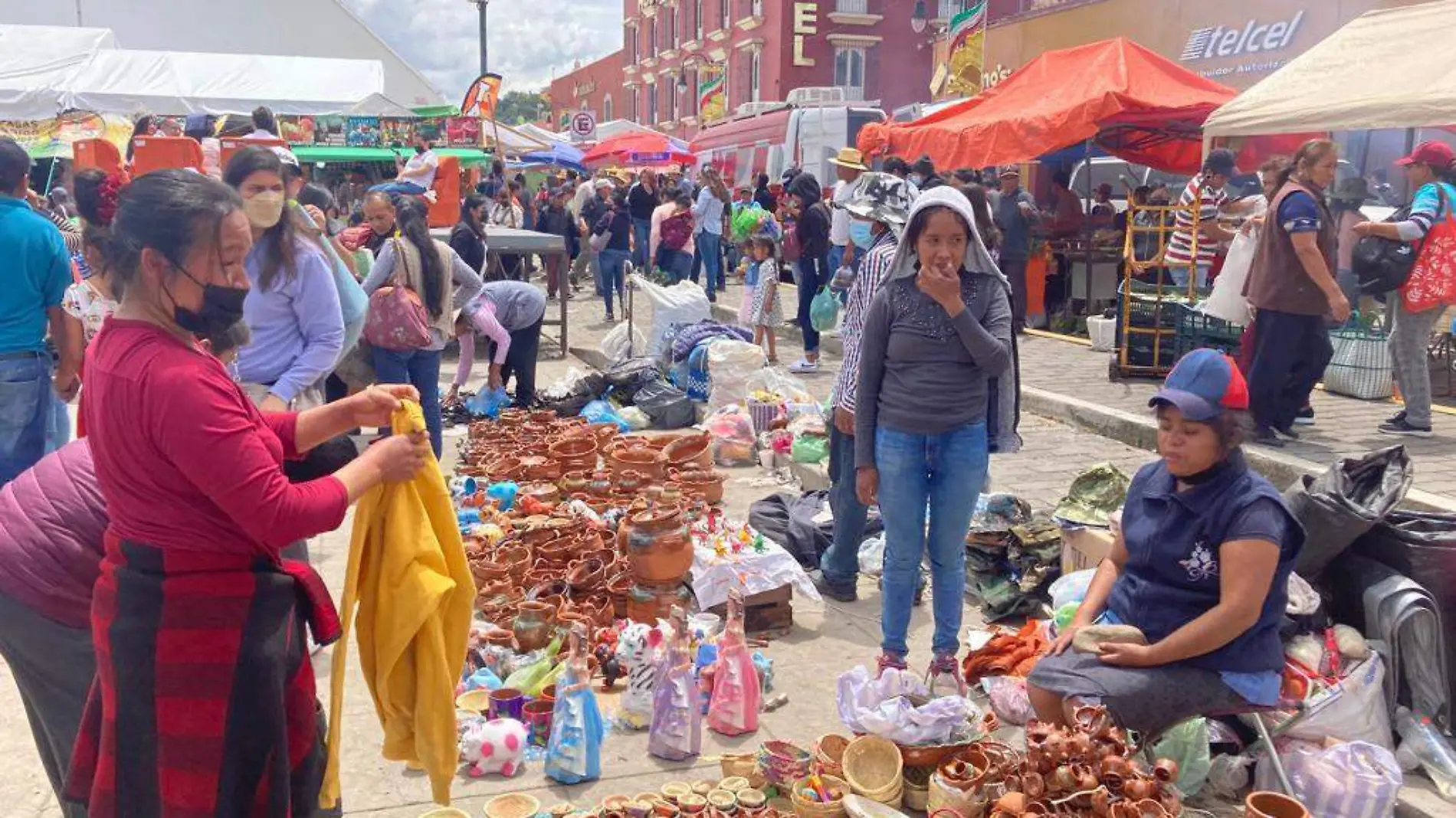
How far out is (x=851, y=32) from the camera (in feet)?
121

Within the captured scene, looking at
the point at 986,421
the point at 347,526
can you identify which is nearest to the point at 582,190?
the point at 347,526

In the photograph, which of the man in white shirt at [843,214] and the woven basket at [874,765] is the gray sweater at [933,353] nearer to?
the woven basket at [874,765]

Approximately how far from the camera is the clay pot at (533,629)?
4.84 m

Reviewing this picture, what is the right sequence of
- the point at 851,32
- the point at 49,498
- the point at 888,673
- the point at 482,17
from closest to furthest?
the point at 49,498 → the point at 888,673 → the point at 851,32 → the point at 482,17

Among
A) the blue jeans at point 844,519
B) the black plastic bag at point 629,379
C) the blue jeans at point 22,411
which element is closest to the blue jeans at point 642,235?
the black plastic bag at point 629,379

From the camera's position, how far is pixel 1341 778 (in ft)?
11.5

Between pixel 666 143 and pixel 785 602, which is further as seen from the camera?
pixel 666 143

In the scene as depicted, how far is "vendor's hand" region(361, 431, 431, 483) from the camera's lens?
7.86 feet

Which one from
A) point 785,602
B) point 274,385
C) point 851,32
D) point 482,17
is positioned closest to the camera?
point 274,385

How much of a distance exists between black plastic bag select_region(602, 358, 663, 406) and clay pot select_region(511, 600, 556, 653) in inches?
194

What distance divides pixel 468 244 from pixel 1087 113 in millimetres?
6344

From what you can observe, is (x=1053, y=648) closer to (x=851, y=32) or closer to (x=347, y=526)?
(x=347, y=526)

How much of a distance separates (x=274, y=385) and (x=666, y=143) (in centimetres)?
2306

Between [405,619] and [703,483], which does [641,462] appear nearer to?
[703,483]
